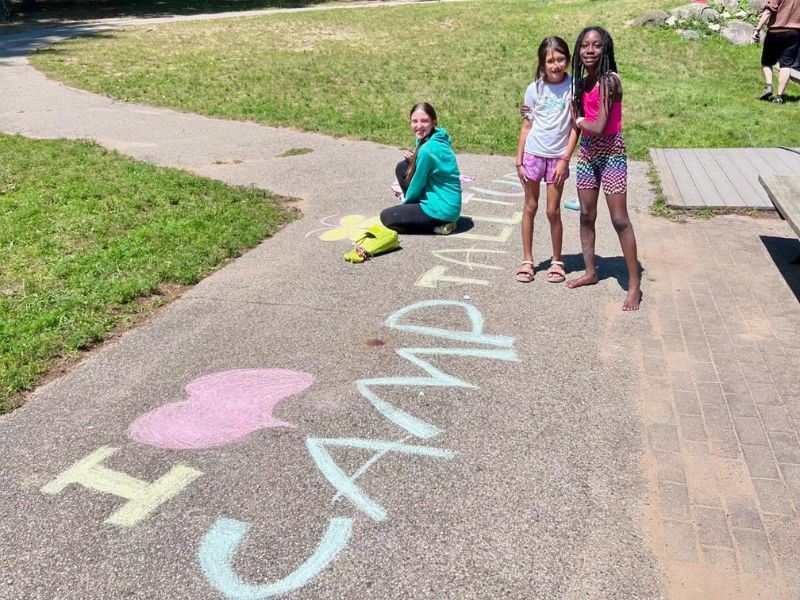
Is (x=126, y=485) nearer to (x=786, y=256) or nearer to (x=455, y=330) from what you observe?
(x=455, y=330)

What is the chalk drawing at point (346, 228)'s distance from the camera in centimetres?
612

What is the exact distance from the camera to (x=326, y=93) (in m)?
12.9

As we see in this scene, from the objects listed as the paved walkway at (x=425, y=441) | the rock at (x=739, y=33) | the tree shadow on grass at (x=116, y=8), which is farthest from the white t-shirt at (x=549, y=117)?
the tree shadow on grass at (x=116, y=8)

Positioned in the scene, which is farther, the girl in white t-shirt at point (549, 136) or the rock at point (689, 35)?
the rock at point (689, 35)

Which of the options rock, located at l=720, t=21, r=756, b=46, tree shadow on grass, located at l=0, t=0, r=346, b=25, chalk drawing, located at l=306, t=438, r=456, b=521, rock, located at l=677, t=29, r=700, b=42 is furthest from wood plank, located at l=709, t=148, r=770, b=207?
tree shadow on grass, located at l=0, t=0, r=346, b=25

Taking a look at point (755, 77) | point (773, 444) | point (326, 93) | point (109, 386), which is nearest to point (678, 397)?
point (773, 444)

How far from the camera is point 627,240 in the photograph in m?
4.55

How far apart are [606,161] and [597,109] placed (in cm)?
33

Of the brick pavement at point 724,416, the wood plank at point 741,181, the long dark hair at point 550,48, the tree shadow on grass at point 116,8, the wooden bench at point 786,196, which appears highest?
the tree shadow on grass at point 116,8

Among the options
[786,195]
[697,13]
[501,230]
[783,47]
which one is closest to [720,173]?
[786,195]

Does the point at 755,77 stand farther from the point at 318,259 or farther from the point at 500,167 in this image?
the point at 318,259

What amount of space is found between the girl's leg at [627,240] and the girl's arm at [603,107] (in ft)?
1.37

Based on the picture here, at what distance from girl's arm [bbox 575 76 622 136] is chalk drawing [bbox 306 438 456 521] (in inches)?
86.5

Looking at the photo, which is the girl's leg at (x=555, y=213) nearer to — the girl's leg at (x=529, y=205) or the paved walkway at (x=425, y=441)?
the girl's leg at (x=529, y=205)
